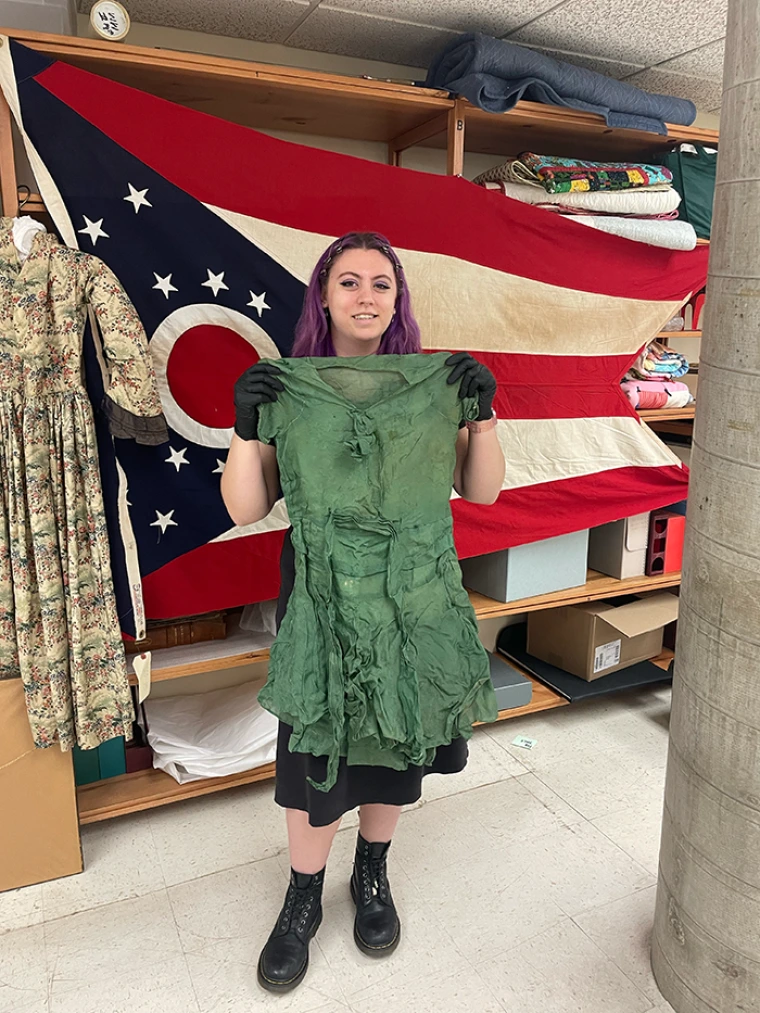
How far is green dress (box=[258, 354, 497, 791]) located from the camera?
1490mm

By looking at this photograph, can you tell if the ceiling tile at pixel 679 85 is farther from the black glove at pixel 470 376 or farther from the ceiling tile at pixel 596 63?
the black glove at pixel 470 376

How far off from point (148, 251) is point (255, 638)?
1.12 m

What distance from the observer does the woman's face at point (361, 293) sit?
1.58 metres

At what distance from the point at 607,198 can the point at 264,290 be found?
1.19 meters

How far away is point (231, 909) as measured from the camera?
1914mm

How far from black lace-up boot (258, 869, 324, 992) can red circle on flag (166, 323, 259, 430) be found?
1.15 m

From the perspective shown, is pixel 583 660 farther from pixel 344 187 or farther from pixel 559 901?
pixel 344 187

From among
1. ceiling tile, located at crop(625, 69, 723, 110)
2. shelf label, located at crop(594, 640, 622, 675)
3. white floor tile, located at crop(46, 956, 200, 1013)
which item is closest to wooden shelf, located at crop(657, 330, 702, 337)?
ceiling tile, located at crop(625, 69, 723, 110)

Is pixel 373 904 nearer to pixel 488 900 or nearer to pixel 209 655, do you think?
pixel 488 900

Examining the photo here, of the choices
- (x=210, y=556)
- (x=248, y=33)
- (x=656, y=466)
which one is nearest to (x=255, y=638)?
(x=210, y=556)

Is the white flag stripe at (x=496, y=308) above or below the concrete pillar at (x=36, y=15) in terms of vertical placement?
below

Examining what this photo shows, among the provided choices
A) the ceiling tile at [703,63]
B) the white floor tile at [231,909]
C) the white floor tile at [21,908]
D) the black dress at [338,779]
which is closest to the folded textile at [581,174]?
the ceiling tile at [703,63]

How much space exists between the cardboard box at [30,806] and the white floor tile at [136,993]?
390mm

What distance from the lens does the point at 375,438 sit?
149 cm
